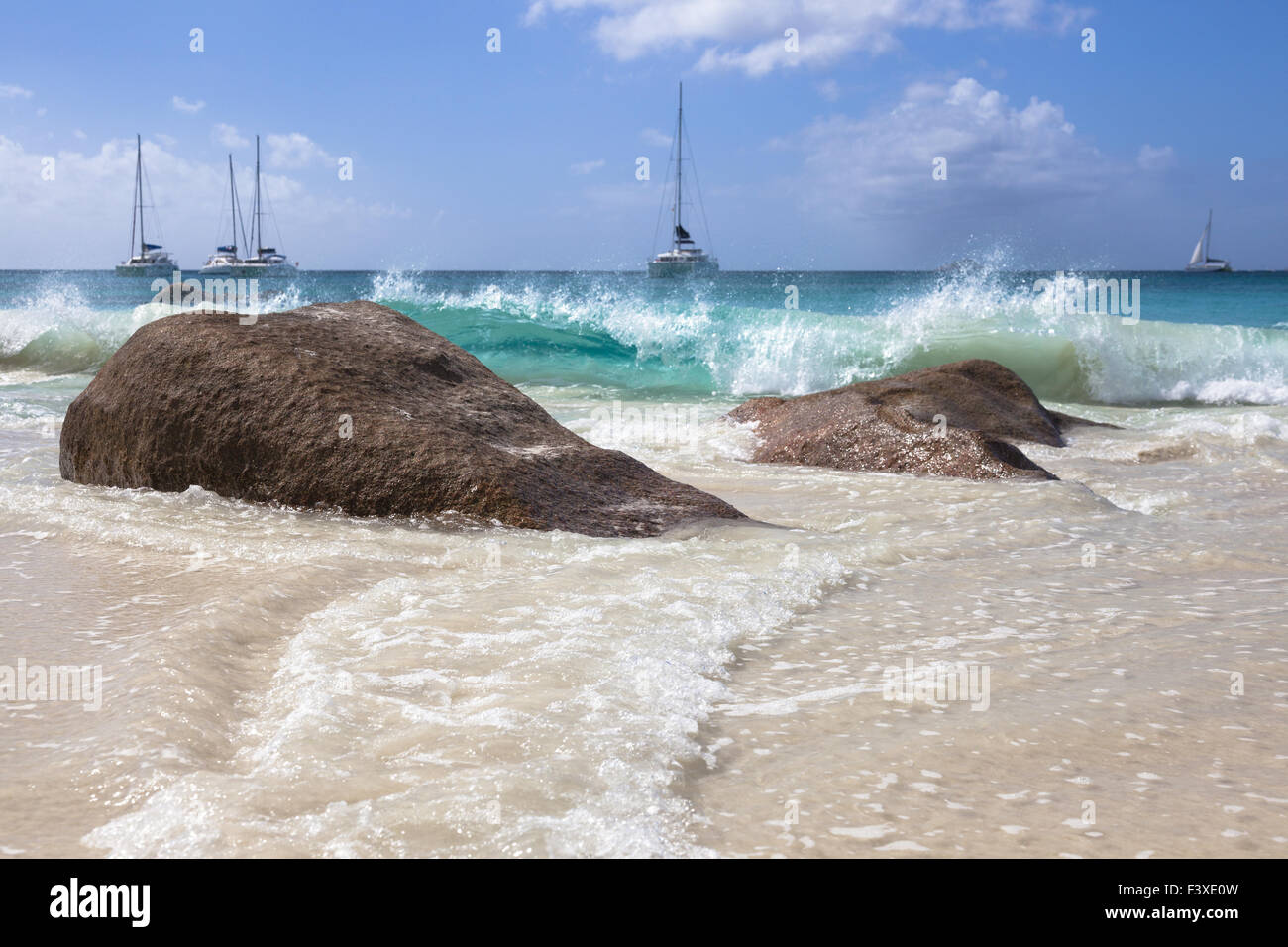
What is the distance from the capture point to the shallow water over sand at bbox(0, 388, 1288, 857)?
1.87m

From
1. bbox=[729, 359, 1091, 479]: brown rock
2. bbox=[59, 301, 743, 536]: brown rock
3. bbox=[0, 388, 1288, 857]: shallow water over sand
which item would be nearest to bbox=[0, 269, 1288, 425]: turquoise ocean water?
bbox=[729, 359, 1091, 479]: brown rock

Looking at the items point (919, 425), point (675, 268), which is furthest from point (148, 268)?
point (919, 425)

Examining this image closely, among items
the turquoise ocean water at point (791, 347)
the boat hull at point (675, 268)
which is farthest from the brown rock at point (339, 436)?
the boat hull at point (675, 268)

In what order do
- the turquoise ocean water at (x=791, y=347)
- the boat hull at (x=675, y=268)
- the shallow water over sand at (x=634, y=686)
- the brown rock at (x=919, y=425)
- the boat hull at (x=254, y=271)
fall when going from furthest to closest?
the boat hull at (x=254, y=271) → the boat hull at (x=675, y=268) → the turquoise ocean water at (x=791, y=347) → the brown rock at (x=919, y=425) → the shallow water over sand at (x=634, y=686)

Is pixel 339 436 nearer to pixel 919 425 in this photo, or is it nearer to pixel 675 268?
pixel 919 425

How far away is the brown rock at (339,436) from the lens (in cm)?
438

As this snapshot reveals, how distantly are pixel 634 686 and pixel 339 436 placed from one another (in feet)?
8.06

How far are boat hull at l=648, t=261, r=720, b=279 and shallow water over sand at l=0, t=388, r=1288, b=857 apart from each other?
50359 millimetres

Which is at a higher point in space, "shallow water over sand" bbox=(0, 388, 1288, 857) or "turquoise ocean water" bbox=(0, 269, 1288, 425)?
"turquoise ocean water" bbox=(0, 269, 1288, 425)

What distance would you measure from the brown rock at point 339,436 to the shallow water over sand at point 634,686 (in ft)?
0.63

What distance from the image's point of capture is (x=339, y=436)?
447 centimetres

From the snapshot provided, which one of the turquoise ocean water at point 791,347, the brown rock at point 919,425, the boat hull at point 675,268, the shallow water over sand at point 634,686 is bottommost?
the shallow water over sand at point 634,686

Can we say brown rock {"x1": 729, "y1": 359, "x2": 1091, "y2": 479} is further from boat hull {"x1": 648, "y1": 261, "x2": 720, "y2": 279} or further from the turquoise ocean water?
boat hull {"x1": 648, "y1": 261, "x2": 720, "y2": 279}

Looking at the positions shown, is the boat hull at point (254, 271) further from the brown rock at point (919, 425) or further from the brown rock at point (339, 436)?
the brown rock at point (339, 436)
